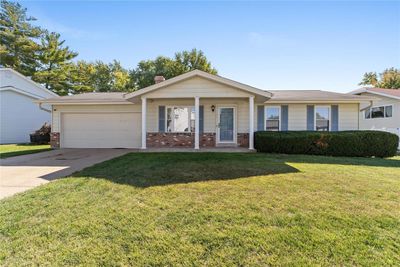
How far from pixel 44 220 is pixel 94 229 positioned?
932 mm

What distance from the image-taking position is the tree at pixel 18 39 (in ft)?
82.3

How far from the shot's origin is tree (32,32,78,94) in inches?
1025

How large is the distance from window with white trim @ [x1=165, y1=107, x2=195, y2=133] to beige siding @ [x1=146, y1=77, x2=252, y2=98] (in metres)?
1.81

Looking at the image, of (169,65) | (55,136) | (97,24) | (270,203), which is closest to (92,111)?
(55,136)

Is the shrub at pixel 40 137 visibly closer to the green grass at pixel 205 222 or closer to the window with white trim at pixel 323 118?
the green grass at pixel 205 222

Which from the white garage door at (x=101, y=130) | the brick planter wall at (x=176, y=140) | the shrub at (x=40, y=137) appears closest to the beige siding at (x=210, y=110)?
the brick planter wall at (x=176, y=140)

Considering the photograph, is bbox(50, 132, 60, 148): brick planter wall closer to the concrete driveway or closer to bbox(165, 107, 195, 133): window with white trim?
the concrete driveway

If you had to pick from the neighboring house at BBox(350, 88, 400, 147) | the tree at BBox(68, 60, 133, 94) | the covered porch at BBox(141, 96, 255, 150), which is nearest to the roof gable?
the covered porch at BBox(141, 96, 255, 150)

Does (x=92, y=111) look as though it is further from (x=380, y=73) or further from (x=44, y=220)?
(x=380, y=73)

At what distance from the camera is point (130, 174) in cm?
592

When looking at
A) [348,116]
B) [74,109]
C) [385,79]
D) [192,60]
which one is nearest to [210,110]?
[348,116]

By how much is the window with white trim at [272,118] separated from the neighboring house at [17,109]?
1471 cm

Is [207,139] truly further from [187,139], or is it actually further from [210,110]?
[210,110]

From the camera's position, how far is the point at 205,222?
10.8 feet
